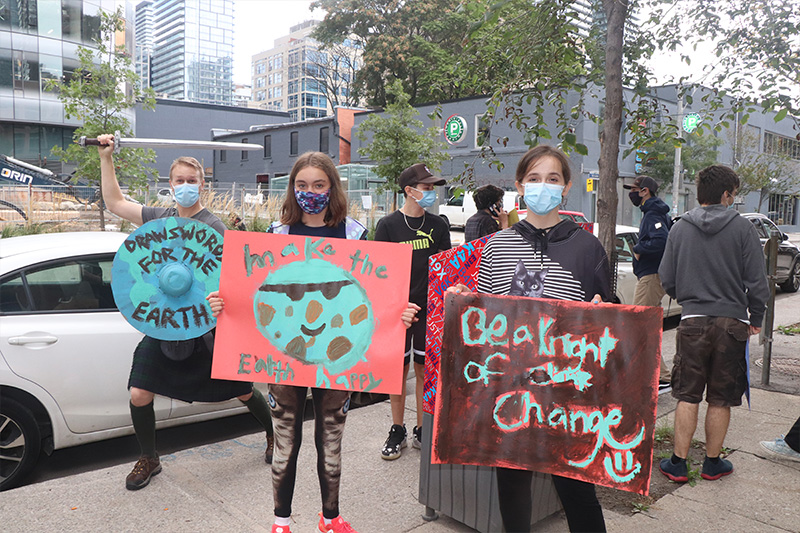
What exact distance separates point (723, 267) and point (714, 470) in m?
1.31

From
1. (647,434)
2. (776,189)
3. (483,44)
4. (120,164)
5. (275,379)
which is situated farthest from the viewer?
(776,189)

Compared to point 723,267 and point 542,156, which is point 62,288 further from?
point 723,267

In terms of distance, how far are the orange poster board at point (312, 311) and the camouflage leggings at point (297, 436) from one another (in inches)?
4.2

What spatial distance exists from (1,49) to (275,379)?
46.8 metres

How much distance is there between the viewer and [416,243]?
14.9 ft

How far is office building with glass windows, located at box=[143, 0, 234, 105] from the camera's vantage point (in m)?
158

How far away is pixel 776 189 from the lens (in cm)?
3881

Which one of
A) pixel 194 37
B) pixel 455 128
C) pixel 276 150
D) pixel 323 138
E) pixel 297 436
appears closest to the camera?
pixel 297 436

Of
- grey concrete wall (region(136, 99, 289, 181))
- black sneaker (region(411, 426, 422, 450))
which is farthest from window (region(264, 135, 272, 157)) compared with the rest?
black sneaker (region(411, 426, 422, 450))

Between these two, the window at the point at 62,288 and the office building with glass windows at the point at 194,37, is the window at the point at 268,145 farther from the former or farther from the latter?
the office building with glass windows at the point at 194,37

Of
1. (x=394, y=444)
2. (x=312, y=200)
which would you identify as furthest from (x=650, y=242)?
(x=312, y=200)

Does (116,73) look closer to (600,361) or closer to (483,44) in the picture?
(483,44)

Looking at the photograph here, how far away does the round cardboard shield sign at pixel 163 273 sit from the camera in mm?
3389

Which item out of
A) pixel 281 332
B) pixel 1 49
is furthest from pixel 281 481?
pixel 1 49
